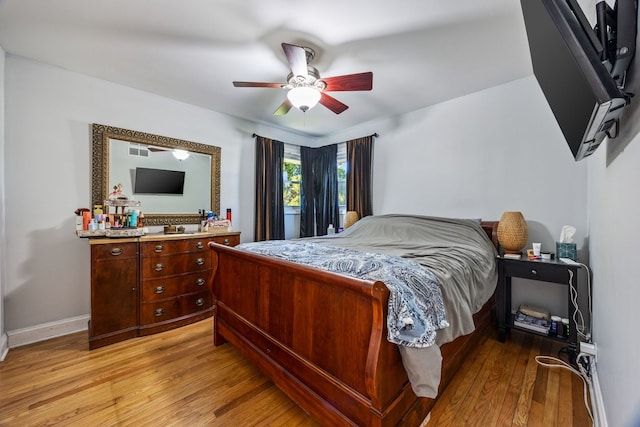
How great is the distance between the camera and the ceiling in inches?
65.6

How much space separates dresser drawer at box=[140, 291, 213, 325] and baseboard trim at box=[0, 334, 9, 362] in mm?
892

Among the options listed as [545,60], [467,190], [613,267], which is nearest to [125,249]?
[545,60]

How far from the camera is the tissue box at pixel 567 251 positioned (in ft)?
6.83

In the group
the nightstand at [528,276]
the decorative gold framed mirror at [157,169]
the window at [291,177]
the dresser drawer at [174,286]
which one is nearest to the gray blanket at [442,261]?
the nightstand at [528,276]

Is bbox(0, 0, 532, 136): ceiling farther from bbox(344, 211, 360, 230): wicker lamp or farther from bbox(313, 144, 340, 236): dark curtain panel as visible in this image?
bbox(344, 211, 360, 230): wicker lamp

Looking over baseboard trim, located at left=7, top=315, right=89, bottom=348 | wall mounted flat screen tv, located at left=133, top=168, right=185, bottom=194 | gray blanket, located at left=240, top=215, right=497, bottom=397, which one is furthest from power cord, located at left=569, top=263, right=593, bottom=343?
baseboard trim, located at left=7, top=315, right=89, bottom=348

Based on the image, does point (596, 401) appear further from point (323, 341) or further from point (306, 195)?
point (306, 195)

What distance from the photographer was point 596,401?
4.54 ft

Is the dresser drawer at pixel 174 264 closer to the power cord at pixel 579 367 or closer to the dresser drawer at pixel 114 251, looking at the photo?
the dresser drawer at pixel 114 251

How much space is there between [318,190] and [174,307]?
2.70 meters

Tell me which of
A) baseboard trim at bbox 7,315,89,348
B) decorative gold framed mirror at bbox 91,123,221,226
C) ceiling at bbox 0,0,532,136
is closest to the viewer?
ceiling at bbox 0,0,532,136

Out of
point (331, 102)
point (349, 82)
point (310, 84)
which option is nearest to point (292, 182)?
point (331, 102)

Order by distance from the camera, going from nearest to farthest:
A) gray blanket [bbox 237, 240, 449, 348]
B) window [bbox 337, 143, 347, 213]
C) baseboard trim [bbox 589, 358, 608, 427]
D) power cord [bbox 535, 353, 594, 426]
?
gray blanket [bbox 237, 240, 449, 348] < baseboard trim [bbox 589, 358, 608, 427] < power cord [bbox 535, 353, 594, 426] < window [bbox 337, 143, 347, 213]

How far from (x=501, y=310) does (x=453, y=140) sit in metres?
1.90
